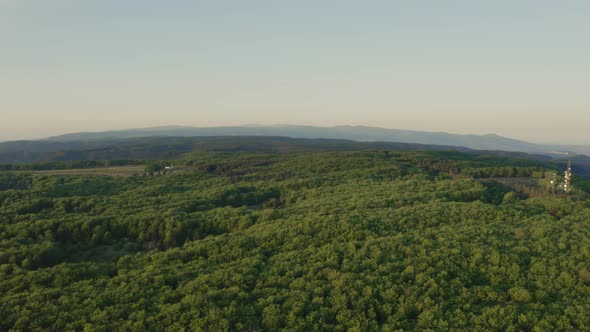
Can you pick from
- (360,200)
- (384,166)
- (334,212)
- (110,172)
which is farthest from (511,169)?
(110,172)

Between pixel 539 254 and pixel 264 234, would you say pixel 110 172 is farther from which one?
pixel 539 254

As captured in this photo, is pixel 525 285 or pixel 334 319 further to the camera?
pixel 525 285

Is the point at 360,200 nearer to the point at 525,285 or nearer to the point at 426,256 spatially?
the point at 426,256

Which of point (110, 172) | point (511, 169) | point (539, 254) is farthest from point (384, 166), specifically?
point (110, 172)

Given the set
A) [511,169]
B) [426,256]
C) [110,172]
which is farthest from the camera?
[110,172]

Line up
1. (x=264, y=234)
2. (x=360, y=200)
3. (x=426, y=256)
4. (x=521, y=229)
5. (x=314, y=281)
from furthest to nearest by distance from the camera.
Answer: (x=360, y=200) → (x=264, y=234) → (x=521, y=229) → (x=426, y=256) → (x=314, y=281)

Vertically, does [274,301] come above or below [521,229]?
below
